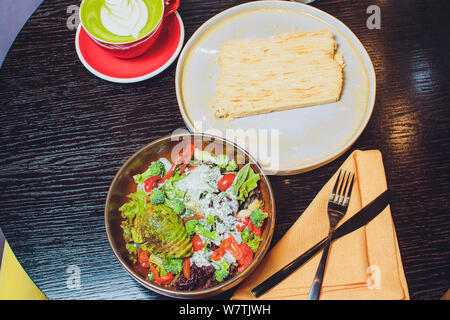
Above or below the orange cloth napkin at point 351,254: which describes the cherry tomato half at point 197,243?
above

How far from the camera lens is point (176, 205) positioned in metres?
1.26

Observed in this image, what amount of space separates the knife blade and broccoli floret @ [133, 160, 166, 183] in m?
0.55

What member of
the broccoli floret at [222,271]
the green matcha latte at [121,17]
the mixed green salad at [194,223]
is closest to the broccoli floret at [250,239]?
the mixed green salad at [194,223]

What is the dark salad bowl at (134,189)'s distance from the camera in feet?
3.77

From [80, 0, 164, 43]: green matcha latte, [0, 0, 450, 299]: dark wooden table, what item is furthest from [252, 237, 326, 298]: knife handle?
[80, 0, 164, 43]: green matcha latte

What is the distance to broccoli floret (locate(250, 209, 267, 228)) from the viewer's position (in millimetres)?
1245

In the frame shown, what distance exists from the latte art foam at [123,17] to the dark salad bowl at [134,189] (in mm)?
536

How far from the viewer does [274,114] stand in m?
1.54

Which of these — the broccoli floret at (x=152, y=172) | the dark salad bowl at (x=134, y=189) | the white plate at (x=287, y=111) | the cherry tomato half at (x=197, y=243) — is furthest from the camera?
the white plate at (x=287, y=111)

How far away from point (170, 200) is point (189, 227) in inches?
4.8

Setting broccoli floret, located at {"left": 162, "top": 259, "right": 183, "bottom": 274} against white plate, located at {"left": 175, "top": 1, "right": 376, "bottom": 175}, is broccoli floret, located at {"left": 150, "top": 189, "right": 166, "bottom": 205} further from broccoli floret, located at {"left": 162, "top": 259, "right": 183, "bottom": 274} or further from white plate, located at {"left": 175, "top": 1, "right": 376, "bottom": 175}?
white plate, located at {"left": 175, "top": 1, "right": 376, "bottom": 175}

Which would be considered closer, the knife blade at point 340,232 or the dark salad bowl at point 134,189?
the dark salad bowl at point 134,189

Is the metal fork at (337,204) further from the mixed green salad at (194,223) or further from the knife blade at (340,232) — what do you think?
the mixed green salad at (194,223)

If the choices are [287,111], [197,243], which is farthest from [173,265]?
[287,111]
